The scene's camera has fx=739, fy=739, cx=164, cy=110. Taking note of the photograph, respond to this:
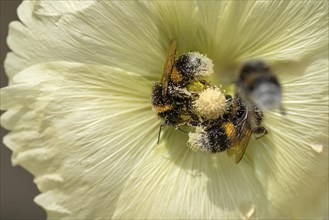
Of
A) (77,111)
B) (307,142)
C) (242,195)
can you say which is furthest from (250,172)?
(77,111)

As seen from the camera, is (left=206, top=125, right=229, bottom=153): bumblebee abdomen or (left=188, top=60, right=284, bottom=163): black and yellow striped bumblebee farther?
(left=206, top=125, right=229, bottom=153): bumblebee abdomen

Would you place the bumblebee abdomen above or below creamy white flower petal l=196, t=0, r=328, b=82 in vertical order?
below

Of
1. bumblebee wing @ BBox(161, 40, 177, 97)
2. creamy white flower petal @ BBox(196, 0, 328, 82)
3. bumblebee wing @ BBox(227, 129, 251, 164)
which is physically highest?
creamy white flower petal @ BBox(196, 0, 328, 82)

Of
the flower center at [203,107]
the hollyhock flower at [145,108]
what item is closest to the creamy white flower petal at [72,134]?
the hollyhock flower at [145,108]

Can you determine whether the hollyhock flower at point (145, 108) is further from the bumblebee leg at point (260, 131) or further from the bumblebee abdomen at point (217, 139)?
the bumblebee abdomen at point (217, 139)

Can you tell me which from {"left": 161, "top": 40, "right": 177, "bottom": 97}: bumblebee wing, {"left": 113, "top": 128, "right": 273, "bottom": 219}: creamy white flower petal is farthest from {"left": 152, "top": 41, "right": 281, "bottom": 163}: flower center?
{"left": 113, "top": 128, "right": 273, "bottom": 219}: creamy white flower petal

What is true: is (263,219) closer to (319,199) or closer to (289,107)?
(319,199)

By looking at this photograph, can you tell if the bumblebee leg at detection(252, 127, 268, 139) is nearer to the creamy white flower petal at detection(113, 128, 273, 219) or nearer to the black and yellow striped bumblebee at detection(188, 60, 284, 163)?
the black and yellow striped bumblebee at detection(188, 60, 284, 163)
